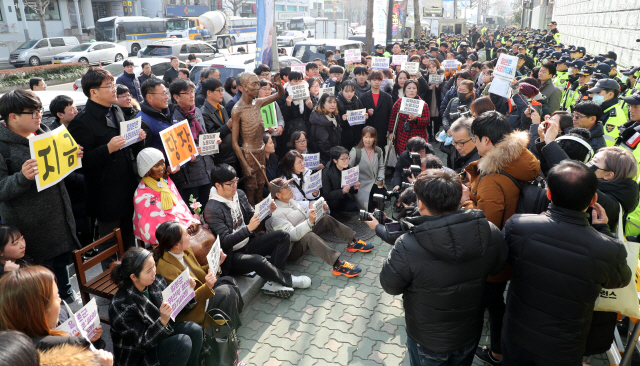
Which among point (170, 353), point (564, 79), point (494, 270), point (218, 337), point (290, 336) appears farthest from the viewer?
point (564, 79)

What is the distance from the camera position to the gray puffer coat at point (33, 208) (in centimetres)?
330

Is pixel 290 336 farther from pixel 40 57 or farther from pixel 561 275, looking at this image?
pixel 40 57

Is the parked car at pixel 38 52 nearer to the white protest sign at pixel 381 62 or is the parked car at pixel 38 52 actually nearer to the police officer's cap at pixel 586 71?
the white protest sign at pixel 381 62

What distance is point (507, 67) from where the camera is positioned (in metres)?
6.39

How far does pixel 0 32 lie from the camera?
3269cm

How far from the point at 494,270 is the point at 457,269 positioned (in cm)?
30

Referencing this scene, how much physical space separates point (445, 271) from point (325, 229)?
3302 millimetres

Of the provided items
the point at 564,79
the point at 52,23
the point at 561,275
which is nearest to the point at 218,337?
the point at 561,275

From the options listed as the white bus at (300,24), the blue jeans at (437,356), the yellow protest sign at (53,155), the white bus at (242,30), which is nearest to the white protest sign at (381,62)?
the yellow protest sign at (53,155)

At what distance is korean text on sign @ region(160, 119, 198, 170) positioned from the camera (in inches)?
168

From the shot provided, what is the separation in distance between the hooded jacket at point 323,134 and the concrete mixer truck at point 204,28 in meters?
30.8

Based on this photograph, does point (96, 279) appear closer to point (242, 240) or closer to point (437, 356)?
point (242, 240)

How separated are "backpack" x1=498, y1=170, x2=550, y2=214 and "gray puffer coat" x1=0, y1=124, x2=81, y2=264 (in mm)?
3609

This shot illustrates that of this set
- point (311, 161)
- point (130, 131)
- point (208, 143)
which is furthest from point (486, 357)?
point (130, 131)
